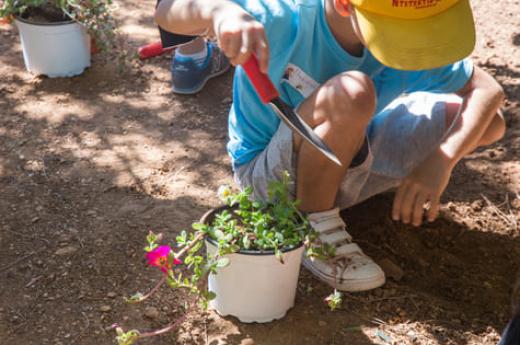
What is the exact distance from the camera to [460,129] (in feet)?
7.41

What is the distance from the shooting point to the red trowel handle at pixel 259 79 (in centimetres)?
177

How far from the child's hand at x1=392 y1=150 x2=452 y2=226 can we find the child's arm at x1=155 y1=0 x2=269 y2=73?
0.63 meters

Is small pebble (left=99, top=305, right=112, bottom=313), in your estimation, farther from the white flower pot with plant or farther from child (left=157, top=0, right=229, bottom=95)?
child (left=157, top=0, right=229, bottom=95)

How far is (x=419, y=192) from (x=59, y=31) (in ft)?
6.14

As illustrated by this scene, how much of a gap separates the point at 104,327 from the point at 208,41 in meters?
1.86

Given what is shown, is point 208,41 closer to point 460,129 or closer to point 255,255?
point 460,129

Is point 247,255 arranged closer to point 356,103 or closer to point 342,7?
point 356,103

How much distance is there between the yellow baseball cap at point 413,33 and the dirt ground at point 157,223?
0.74 meters

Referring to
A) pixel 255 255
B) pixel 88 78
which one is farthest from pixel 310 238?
pixel 88 78

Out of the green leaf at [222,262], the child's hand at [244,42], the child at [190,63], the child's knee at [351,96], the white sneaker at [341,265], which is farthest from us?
the child at [190,63]

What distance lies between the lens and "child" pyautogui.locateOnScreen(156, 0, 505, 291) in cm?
189

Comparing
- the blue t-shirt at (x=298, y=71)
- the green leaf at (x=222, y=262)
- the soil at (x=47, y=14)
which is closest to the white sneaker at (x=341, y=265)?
the blue t-shirt at (x=298, y=71)

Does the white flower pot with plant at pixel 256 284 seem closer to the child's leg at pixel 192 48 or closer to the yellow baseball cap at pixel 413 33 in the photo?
the yellow baseball cap at pixel 413 33

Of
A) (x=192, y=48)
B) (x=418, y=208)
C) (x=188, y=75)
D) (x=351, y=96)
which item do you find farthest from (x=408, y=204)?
(x=192, y=48)
